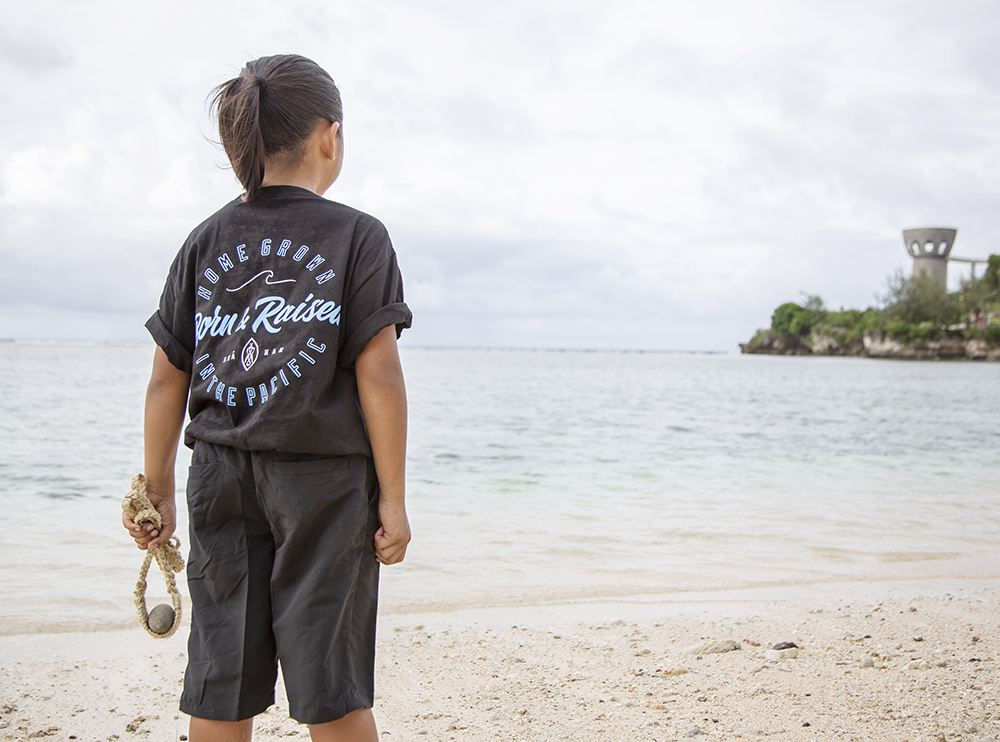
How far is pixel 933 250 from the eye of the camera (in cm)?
8369

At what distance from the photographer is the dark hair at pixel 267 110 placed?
5.39 ft

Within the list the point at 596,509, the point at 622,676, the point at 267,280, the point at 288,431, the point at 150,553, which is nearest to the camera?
the point at 288,431

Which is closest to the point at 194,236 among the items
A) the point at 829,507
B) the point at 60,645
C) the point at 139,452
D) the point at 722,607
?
the point at 60,645

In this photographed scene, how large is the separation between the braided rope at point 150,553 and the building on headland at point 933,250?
93038mm

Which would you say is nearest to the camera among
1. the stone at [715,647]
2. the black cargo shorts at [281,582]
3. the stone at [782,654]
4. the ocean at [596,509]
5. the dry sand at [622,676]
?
the black cargo shorts at [281,582]

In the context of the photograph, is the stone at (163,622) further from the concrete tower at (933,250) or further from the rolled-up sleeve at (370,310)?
the concrete tower at (933,250)

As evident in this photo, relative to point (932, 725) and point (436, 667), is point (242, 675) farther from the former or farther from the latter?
point (932, 725)

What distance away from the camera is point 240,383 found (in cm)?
158

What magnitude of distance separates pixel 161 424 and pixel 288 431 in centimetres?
43

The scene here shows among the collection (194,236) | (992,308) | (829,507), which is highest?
(992,308)

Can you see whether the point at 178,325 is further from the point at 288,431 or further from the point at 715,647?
the point at 715,647

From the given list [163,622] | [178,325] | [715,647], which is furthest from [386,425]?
[715,647]

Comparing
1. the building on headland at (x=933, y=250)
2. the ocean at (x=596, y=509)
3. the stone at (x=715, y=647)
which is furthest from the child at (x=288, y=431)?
the building on headland at (x=933, y=250)

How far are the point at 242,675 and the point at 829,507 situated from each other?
694 cm
